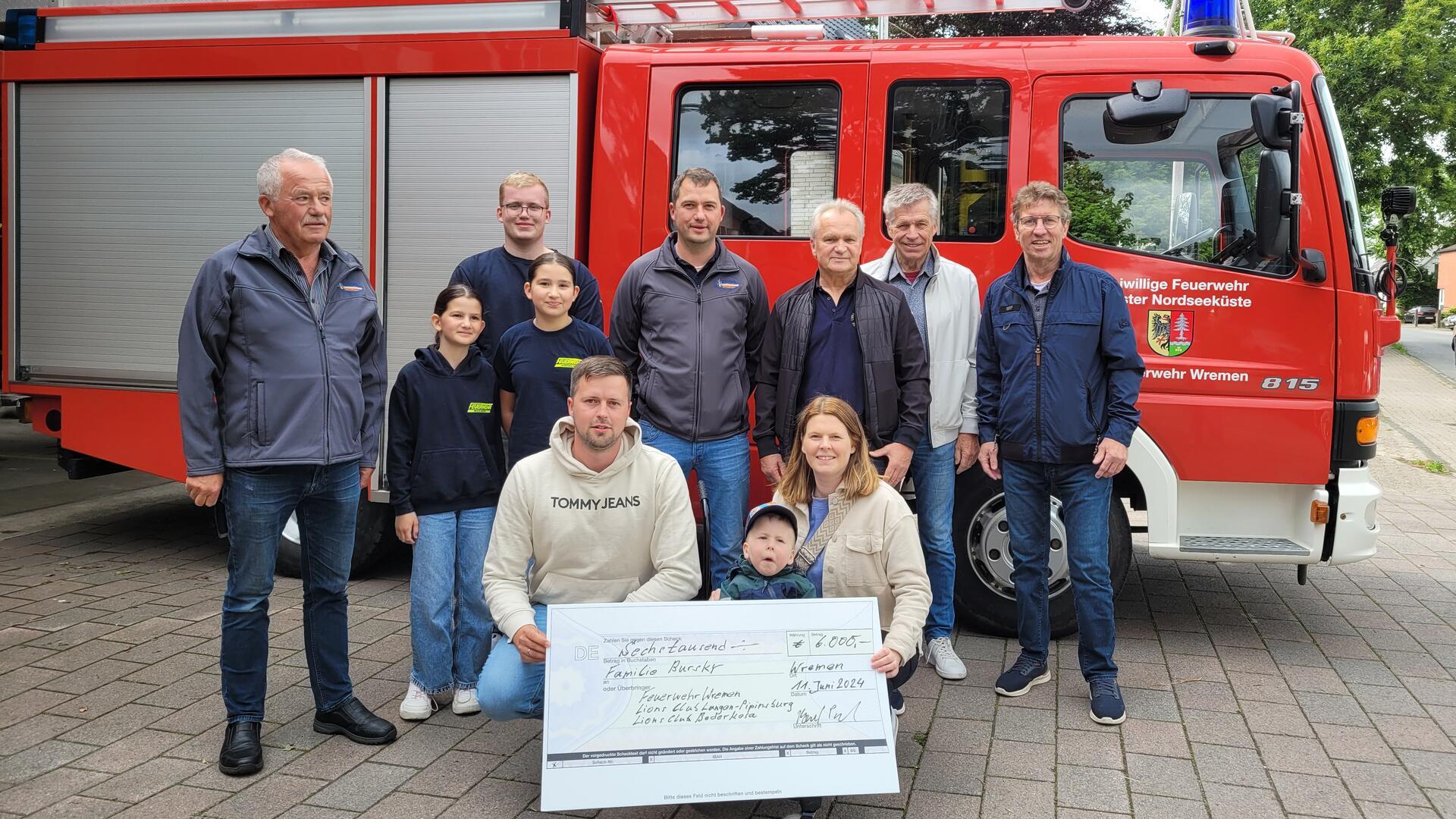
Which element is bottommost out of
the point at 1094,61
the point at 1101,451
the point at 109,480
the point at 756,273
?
the point at 109,480

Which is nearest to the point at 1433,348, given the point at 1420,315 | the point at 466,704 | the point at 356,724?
the point at 1420,315

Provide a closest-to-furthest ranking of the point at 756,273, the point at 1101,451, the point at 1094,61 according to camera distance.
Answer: the point at 1101,451
the point at 756,273
the point at 1094,61

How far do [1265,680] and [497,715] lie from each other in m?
3.16

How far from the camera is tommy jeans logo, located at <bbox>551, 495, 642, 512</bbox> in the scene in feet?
11.8

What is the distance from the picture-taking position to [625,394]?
3562 millimetres

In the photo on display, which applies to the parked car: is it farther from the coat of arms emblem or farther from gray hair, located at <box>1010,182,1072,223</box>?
gray hair, located at <box>1010,182,1072,223</box>

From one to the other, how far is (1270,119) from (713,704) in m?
Result: 3.24

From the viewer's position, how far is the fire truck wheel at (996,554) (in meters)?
5.10

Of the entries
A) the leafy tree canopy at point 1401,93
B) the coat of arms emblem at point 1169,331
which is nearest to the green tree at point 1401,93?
the leafy tree canopy at point 1401,93

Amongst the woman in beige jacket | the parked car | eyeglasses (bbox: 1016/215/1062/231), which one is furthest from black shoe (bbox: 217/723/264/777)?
the parked car

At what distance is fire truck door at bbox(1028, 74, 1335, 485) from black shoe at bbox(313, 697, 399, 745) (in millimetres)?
3296

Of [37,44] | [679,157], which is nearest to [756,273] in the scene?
[679,157]

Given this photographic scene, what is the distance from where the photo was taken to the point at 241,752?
364 cm

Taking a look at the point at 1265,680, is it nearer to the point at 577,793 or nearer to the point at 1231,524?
the point at 1231,524
